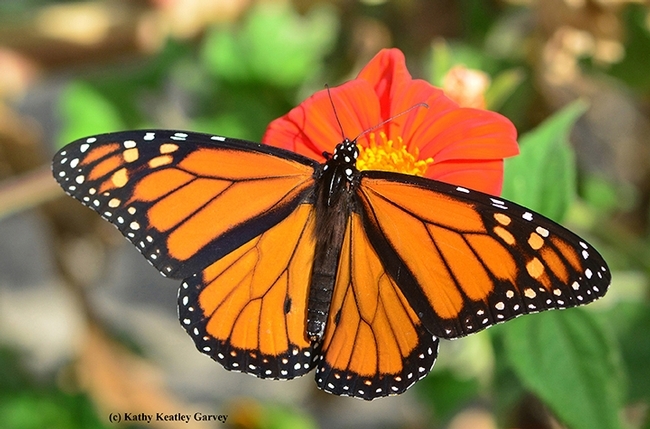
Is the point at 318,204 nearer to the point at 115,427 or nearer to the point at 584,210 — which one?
the point at 584,210

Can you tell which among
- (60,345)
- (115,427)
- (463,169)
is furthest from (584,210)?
(60,345)

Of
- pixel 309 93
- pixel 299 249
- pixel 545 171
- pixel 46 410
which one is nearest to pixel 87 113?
pixel 309 93

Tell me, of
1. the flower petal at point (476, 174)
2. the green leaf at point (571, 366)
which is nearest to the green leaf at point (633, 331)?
the green leaf at point (571, 366)

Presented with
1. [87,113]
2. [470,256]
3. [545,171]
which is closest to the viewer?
[470,256]

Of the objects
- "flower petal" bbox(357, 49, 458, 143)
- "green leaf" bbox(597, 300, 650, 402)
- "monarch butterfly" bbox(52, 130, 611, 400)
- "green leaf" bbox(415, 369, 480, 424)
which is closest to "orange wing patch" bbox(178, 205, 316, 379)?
"monarch butterfly" bbox(52, 130, 611, 400)

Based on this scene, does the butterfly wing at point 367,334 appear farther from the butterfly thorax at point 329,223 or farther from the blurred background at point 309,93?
the blurred background at point 309,93

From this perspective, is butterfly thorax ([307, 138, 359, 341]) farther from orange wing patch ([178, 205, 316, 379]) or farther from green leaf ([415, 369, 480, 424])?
green leaf ([415, 369, 480, 424])

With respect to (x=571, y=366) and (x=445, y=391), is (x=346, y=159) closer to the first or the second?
(x=571, y=366)
